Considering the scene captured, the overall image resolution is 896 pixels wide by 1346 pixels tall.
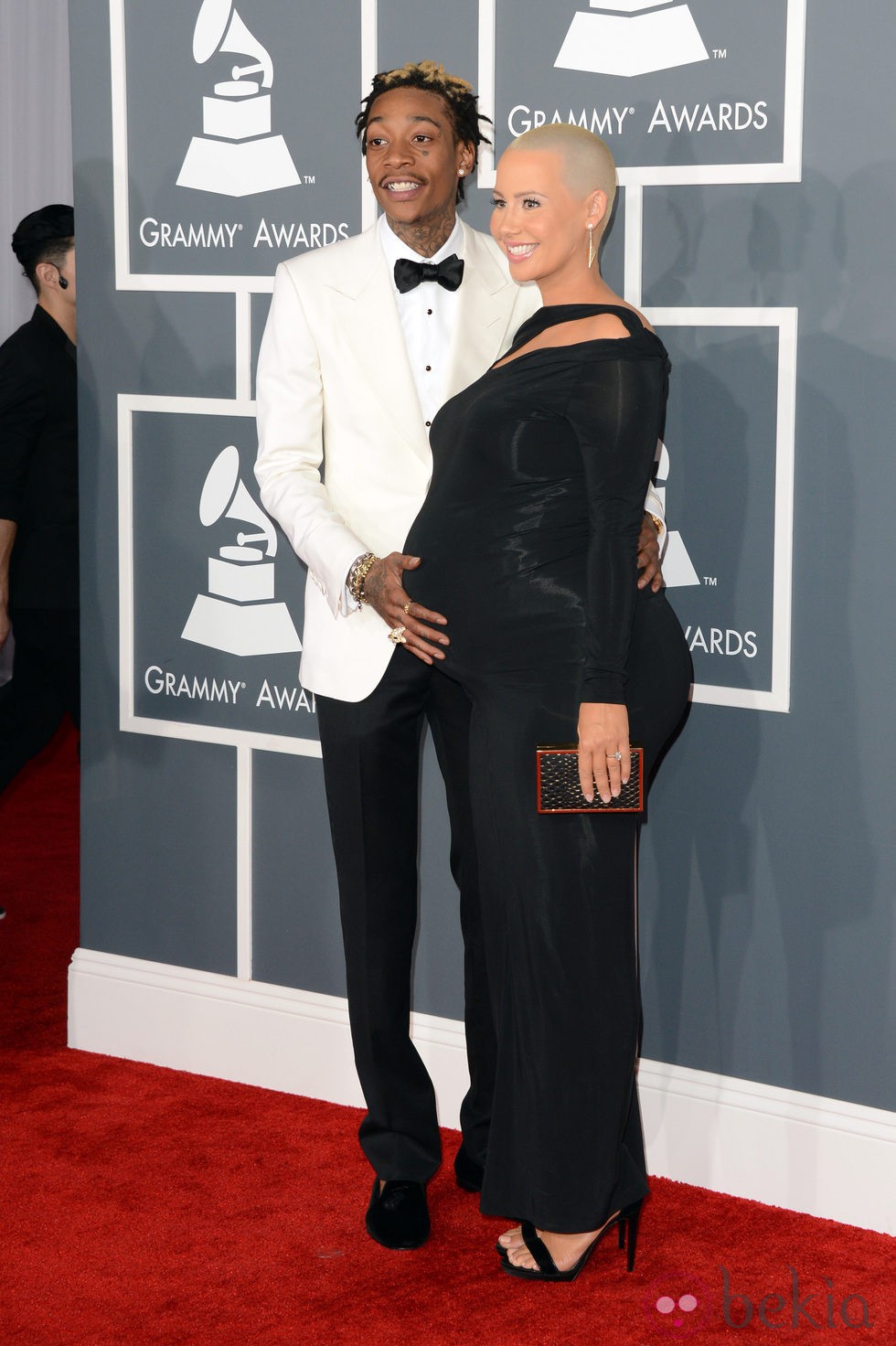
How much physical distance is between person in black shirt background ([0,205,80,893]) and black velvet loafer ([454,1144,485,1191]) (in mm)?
1438

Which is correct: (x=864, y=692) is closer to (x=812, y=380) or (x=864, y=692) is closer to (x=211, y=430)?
(x=812, y=380)

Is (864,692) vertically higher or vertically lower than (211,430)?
lower

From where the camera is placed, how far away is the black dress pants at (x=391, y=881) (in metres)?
2.73

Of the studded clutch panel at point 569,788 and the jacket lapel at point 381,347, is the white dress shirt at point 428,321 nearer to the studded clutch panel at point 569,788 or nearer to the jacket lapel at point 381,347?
the jacket lapel at point 381,347

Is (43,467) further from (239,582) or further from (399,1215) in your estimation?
(399,1215)

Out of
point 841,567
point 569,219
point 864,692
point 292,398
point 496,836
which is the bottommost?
point 496,836

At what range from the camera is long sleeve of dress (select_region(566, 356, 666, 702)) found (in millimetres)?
2293

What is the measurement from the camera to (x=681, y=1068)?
9.87 ft

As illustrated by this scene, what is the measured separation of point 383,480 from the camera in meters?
2.70

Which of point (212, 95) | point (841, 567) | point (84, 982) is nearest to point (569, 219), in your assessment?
point (841, 567)

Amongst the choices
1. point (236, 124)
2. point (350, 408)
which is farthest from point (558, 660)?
point (236, 124)

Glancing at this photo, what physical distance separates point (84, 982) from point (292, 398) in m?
1.58

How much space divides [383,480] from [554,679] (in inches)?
19.3

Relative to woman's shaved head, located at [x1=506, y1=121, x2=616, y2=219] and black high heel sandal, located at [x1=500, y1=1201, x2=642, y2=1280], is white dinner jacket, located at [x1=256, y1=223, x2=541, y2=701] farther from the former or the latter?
black high heel sandal, located at [x1=500, y1=1201, x2=642, y2=1280]
